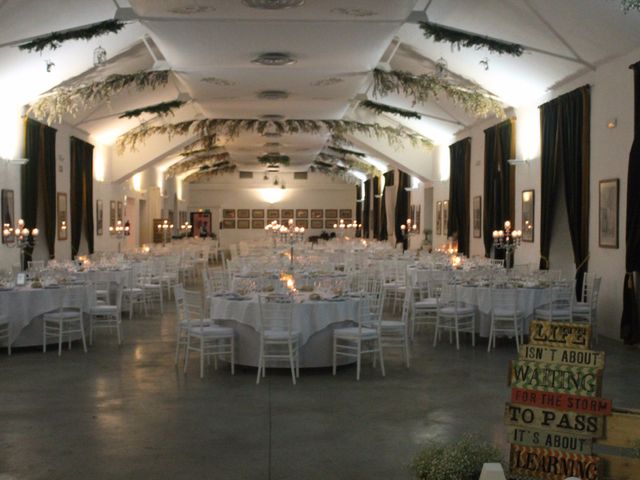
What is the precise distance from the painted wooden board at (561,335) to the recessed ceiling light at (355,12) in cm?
557

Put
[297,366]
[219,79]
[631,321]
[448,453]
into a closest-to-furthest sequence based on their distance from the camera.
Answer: [448,453] → [297,366] → [631,321] → [219,79]

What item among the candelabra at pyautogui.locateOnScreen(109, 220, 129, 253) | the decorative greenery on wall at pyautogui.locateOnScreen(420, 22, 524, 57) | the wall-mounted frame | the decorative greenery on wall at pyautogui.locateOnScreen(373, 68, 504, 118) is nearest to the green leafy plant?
the decorative greenery on wall at pyautogui.locateOnScreen(420, 22, 524, 57)

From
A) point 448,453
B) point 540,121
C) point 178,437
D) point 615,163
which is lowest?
point 178,437

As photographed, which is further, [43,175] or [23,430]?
[43,175]

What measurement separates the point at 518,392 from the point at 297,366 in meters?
4.37

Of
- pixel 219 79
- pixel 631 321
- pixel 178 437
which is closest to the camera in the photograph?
pixel 178 437

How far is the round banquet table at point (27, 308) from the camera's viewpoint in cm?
920

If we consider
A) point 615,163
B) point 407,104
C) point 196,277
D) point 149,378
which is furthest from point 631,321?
point 196,277

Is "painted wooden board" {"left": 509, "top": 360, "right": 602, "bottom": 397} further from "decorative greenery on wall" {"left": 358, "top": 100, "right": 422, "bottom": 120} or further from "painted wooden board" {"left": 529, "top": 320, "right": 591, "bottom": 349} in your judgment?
"decorative greenery on wall" {"left": 358, "top": 100, "right": 422, "bottom": 120}

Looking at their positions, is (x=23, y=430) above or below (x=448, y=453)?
below

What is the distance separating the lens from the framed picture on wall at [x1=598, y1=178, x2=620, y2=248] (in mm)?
Answer: 10352

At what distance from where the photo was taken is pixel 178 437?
569cm

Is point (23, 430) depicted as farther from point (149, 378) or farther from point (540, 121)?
point (540, 121)

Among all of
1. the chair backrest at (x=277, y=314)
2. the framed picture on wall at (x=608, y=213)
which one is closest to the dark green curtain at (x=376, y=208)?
the framed picture on wall at (x=608, y=213)
